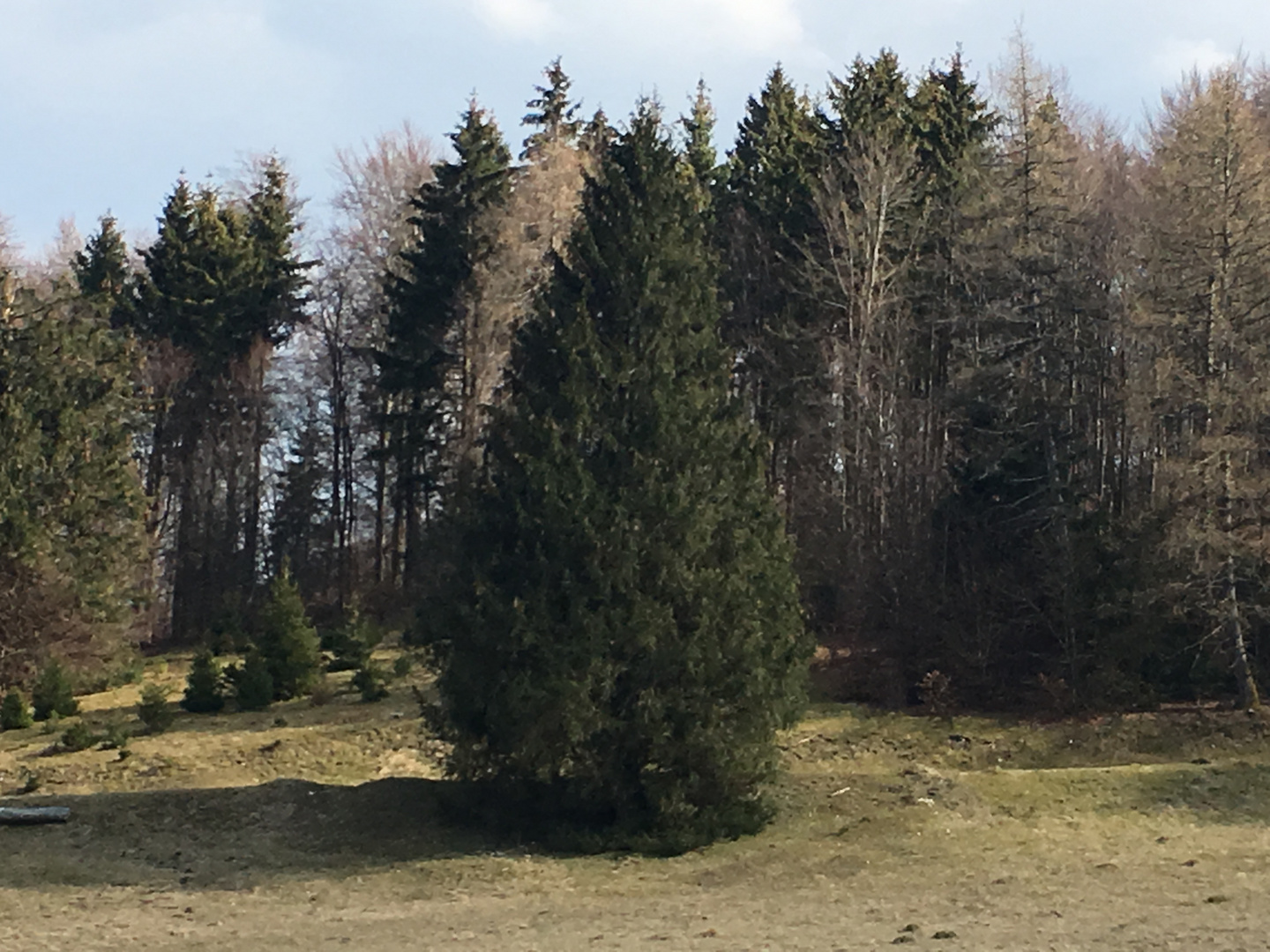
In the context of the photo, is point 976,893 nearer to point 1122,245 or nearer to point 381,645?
point 1122,245

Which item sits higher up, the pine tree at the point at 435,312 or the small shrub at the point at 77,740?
the pine tree at the point at 435,312

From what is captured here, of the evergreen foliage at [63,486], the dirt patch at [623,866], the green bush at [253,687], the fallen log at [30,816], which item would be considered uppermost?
the evergreen foliage at [63,486]

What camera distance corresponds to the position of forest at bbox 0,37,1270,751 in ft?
44.0

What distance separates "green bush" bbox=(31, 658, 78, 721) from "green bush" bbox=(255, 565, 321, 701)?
3.22 metres

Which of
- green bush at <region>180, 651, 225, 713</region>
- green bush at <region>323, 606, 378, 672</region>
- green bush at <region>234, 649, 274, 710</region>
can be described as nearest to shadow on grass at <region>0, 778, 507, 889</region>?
green bush at <region>180, 651, 225, 713</region>

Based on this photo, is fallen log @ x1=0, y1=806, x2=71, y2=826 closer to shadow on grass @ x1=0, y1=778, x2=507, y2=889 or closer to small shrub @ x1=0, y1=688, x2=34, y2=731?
shadow on grass @ x1=0, y1=778, x2=507, y2=889

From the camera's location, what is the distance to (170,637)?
37438mm

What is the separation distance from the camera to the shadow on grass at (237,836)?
40.6 ft

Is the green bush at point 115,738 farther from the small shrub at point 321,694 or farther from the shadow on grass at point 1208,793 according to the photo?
the shadow on grass at point 1208,793

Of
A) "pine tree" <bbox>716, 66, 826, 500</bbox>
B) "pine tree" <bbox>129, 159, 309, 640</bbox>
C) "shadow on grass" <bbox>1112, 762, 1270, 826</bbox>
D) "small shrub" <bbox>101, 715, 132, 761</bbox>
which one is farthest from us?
"pine tree" <bbox>129, 159, 309, 640</bbox>

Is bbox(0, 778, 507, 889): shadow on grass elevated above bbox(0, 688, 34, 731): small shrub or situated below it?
below

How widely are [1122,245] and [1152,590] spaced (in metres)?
7.40

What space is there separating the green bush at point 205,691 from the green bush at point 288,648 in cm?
90

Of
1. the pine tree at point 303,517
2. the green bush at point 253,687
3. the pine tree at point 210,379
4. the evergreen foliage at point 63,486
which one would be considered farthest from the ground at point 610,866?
the pine tree at point 303,517
